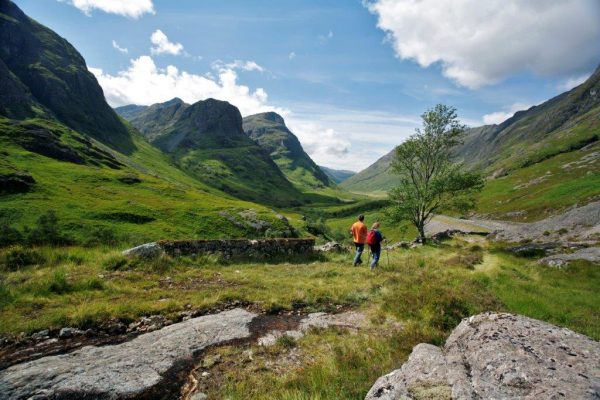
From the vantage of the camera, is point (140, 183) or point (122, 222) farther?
point (140, 183)

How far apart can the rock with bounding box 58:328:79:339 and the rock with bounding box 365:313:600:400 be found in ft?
25.8

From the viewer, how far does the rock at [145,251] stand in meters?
15.9

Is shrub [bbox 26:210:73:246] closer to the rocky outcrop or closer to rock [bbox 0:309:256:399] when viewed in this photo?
the rocky outcrop

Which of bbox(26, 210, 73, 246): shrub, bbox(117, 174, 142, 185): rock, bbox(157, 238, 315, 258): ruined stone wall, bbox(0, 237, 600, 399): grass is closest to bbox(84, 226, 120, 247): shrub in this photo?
bbox(26, 210, 73, 246): shrub

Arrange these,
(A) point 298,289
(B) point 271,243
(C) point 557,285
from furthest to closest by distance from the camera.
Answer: (B) point 271,243 → (C) point 557,285 → (A) point 298,289

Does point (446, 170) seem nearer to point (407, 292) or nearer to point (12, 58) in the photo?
point (407, 292)

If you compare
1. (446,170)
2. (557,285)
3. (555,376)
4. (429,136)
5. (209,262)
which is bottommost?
(209,262)

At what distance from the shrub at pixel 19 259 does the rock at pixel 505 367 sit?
15.7 meters

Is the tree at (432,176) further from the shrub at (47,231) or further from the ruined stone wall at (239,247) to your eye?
the shrub at (47,231)

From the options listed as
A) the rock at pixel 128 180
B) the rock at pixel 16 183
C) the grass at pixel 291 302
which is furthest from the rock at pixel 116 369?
the rock at pixel 128 180

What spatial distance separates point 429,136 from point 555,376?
41.4 m

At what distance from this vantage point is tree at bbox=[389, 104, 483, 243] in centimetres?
4016

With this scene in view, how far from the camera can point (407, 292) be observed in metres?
11.7

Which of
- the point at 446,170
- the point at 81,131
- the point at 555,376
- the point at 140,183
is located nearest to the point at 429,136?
the point at 446,170
